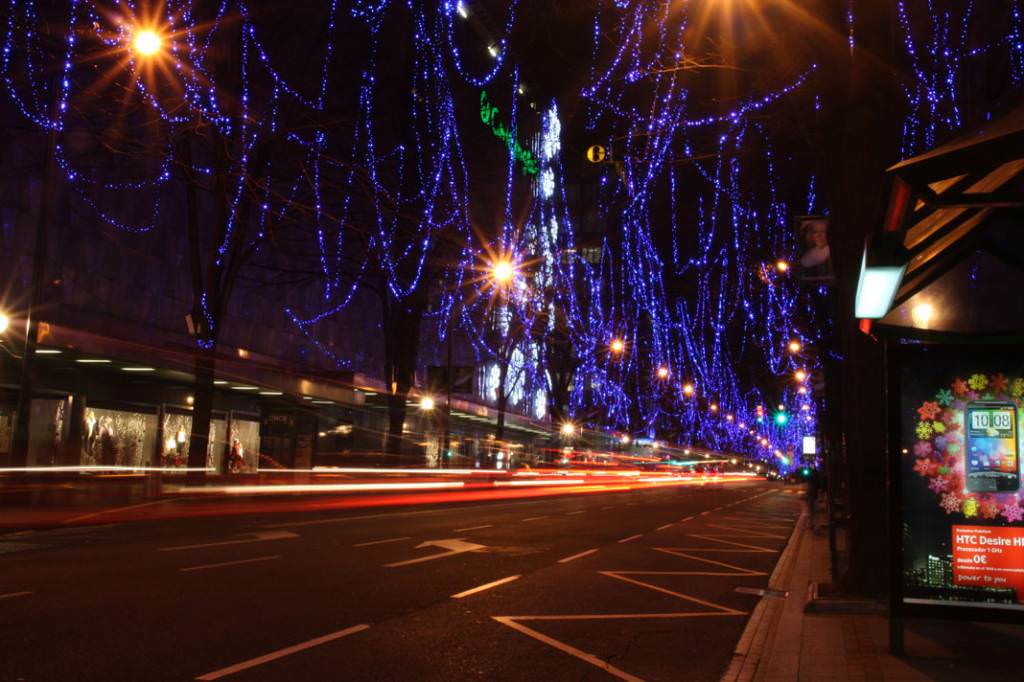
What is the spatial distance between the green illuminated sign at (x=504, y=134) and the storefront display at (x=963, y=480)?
144ft

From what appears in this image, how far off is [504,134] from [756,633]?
53455 mm

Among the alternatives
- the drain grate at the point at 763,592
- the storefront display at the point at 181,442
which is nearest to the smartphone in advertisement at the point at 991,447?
the drain grate at the point at 763,592

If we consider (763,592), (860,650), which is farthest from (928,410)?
(763,592)

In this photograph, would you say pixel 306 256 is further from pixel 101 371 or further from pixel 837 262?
pixel 837 262

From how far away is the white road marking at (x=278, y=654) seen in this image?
6200mm

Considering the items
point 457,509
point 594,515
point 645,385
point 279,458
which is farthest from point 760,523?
point 645,385

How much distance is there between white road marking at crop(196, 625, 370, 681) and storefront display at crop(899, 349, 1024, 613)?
186 inches

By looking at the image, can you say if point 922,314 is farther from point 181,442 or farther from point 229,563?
point 181,442

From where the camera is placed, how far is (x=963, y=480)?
6.95m

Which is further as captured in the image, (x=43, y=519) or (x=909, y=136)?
(x=43, y=519)

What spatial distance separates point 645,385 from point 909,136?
205ft

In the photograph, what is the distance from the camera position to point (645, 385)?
7694 cm

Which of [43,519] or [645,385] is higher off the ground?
[645,385]

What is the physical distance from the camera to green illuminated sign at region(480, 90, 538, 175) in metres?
55.5
